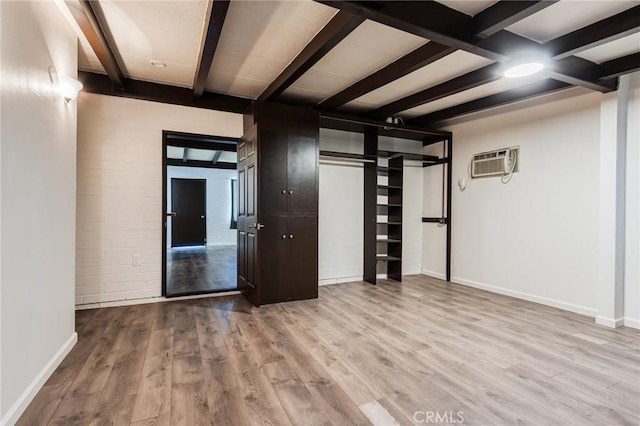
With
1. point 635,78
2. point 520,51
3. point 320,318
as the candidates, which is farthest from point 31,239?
point 635,78

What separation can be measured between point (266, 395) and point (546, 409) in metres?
1.62

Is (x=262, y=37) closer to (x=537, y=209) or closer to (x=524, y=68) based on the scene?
(x=524, y=68)

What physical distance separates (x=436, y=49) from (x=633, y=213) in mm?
2577

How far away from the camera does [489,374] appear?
216cm

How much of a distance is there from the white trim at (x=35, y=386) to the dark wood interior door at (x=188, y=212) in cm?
724

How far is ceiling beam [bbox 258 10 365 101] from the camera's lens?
2170mm

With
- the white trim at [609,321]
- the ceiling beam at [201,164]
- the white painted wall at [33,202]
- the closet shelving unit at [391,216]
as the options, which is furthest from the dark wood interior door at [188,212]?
the white trim at [609,321]

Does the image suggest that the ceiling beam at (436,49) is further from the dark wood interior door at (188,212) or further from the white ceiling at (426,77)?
the dark wood interior door at (188,212)

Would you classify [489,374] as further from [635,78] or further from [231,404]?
[635,78]

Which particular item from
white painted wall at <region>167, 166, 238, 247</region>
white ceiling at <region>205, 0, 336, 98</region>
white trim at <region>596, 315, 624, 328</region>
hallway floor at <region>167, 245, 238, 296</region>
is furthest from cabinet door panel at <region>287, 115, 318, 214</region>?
white painted wall at <region>167, 166, 238, 247</region>

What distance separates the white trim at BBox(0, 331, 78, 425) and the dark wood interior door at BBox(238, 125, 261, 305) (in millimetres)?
1717

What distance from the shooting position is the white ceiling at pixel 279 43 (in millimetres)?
2227

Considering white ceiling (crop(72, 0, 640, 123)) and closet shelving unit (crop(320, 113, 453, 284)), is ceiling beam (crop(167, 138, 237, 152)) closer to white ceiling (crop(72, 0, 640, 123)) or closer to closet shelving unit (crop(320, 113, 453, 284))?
white ceiling (crop(72, 0, 640, 123))

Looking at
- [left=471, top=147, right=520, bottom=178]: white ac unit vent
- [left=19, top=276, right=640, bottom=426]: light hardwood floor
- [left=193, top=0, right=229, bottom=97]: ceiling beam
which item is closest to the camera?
[left=19, top=276, right=640, bottom=426]: light hardwood floor
